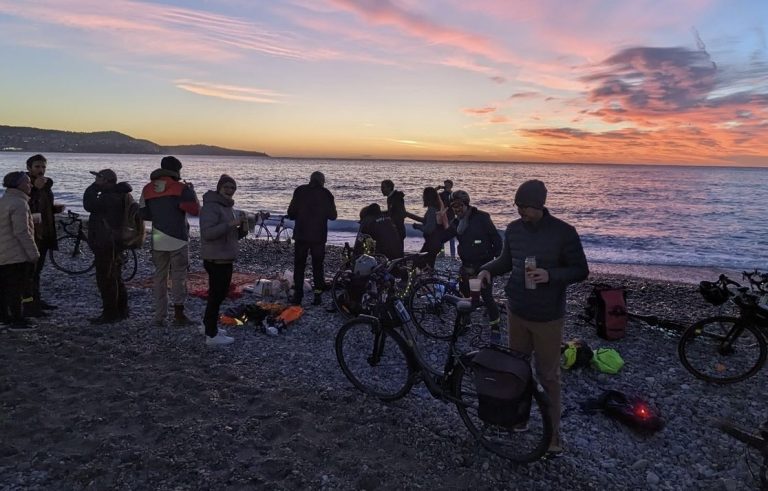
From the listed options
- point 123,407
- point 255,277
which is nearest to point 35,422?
point 123,407

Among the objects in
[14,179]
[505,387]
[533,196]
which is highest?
[533,196]

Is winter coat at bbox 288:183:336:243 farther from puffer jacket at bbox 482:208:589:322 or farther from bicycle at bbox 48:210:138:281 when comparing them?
puffer jacket at bbox 482:208:589:322

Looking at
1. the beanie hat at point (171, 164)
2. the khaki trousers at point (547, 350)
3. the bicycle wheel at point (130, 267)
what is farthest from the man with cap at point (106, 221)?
the khaki trousers at point (547, 350)

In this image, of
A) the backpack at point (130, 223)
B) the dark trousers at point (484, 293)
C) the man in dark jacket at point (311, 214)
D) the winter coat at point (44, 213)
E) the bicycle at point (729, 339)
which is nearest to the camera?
the bicycle at point (729, 339)

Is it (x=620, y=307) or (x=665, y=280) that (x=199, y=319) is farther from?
(x=665, y=280)

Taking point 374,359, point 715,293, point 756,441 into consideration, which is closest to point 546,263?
→ point 374,359

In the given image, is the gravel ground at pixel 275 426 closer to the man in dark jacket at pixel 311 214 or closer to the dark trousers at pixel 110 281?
the dark trousers at pixel 110 281

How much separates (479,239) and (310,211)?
10.5ft

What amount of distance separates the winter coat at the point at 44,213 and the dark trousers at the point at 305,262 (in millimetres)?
4131

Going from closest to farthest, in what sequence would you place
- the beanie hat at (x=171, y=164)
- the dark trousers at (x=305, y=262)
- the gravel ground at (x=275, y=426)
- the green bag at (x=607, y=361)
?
the gravel ground at (x=275, y=426) → the green bag at (x=607, y=361) → the beanie hat at (x=171, y=164) → the dark trousers at (x=305, y=262)

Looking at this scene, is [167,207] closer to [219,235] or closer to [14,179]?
[219,235]

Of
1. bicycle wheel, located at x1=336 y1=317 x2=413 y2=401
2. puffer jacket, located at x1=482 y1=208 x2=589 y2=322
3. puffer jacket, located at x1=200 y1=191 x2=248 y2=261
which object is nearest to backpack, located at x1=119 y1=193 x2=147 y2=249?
puffer jacket, located at x1=200 y1=191 x2=248 y2=261

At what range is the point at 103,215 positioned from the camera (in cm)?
714

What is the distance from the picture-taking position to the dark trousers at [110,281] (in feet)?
23.5
